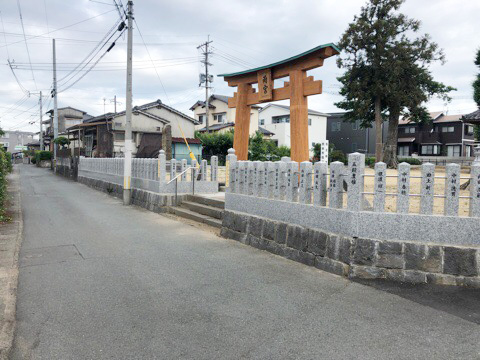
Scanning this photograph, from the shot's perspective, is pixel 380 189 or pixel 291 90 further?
pixel 291 90

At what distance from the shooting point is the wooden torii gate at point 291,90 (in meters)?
10.3

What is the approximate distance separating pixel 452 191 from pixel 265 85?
7.60m

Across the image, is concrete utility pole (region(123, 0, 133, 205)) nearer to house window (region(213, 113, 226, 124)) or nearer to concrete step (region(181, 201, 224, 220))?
concrete step (region(181, 201, 224, 220))

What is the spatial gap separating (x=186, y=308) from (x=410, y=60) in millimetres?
27967

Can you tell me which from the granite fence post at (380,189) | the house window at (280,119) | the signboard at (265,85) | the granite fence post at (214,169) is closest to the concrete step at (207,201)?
the granite fence post at (214,169)

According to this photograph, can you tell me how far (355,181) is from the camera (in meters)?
6.17

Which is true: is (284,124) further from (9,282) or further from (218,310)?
(218,310)

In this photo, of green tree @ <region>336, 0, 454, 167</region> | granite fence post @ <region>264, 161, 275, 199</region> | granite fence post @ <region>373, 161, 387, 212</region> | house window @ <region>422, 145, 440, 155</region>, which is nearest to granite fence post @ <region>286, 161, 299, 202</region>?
granite fence post @ <region>264, 161, 275, 199</region>

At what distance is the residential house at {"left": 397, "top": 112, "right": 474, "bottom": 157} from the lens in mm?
43344

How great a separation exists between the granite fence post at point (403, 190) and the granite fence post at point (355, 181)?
59 cm

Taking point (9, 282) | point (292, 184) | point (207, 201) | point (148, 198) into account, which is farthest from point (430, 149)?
point (9, 282)

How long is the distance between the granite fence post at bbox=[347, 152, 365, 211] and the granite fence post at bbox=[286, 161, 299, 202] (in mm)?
1484

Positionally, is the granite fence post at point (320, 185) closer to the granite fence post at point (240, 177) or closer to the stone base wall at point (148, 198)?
the granite fence post at point (240, 177)

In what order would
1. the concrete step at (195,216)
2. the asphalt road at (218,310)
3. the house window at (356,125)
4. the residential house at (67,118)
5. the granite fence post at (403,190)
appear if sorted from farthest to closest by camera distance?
the residential house at (67,118), the house window at (356,125), the concrete step at (195,216), the granite fence post at (403,190), the asphalt road at (218,310)
